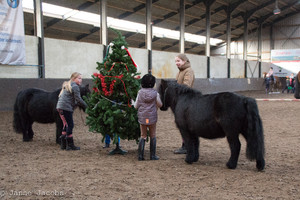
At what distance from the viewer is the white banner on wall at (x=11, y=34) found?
10.6 meters

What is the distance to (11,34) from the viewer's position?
10812mm

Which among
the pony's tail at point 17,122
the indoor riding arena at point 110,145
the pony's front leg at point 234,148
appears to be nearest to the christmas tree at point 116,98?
the indoor riding arena at point 110,145

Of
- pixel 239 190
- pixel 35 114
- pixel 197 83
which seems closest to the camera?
pixel 239 190

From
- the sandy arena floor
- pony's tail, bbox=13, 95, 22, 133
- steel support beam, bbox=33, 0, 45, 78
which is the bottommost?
the sandy arena floor

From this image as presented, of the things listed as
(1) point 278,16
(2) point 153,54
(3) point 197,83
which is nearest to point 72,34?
(2) point 153,54

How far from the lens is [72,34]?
23.8 metres

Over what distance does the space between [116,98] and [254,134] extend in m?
2.37

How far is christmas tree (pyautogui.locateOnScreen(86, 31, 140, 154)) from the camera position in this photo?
4.82 m

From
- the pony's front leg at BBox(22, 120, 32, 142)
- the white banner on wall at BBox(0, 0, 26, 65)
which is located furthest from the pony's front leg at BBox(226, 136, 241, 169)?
the white banner on wall at BBox(0, 0, 26, 65)

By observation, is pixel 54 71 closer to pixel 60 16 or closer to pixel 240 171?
pixel 60 16

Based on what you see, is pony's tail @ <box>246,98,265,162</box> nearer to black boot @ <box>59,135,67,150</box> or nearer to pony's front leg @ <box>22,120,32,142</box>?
black boot @ <box>59,135,67,150</box>

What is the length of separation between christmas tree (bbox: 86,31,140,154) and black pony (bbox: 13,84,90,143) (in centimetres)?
125

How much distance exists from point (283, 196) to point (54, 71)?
11.5 meters

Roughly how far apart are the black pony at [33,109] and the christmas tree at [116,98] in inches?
49.4
